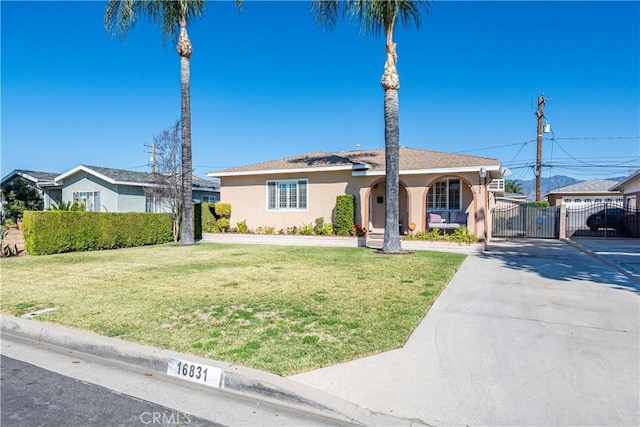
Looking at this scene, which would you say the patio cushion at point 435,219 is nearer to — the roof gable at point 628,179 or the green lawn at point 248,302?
the green lawn at point 248,302

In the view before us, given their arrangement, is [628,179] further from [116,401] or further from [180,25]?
[116,401]

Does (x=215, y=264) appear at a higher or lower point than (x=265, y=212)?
lower

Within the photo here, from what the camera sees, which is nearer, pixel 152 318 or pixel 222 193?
pixel 152 318

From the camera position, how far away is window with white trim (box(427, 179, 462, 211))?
16.4 meters

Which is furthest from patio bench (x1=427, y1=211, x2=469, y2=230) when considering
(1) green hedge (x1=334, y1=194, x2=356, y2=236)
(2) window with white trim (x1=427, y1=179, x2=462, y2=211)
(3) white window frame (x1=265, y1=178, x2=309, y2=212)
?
(3) white window frame (x1=265, y1=178, x2=309, y2=212)

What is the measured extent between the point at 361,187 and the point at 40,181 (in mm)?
21343

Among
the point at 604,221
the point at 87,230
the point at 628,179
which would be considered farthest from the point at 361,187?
the point at 628,179

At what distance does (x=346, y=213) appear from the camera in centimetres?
1652

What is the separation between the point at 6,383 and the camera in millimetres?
3857

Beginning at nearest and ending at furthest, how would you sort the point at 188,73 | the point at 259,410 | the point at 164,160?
the point at 259,410 < the point at 188,73 < the point at 164,160

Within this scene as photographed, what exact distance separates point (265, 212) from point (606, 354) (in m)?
16.1

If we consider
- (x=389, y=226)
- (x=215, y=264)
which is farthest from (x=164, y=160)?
(x=389, y=226)

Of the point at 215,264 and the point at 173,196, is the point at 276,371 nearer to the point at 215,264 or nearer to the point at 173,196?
the point at 215,264

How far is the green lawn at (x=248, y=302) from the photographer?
4449 mm
